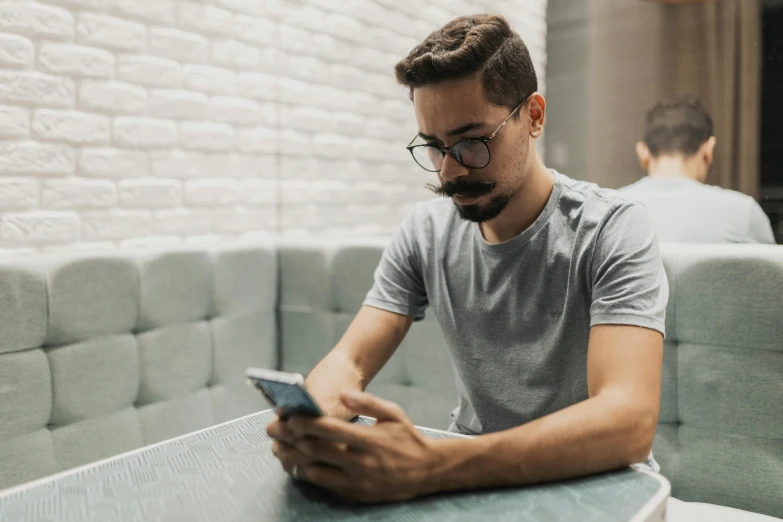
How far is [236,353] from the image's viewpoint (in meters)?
1.92

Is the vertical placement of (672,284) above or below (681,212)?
below

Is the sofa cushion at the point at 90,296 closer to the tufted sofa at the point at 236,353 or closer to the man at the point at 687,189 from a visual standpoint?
the tufted sofa at the point at 236,353

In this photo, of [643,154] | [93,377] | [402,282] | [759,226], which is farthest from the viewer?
[643,154]

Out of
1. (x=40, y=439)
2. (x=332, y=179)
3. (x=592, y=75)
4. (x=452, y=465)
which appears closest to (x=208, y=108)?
(x=332, y=179)

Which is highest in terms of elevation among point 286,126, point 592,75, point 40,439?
point 592,75

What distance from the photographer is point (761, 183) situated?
1.76 m

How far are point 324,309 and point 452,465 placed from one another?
4.02 feet

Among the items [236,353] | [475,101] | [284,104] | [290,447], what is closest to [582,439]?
[290,447]

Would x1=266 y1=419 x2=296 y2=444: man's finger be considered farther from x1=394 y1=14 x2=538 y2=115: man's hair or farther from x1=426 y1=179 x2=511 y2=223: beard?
x1=394 y1=14 x2=538 y2=115: man's hair

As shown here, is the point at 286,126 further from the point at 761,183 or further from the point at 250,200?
the point at 761,183

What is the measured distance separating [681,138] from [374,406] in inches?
58.4

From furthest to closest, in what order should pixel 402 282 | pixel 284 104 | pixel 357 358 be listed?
pixel 284 104, pixel 402 282, pixel 357 358

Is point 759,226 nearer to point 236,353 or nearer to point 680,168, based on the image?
point 680,168

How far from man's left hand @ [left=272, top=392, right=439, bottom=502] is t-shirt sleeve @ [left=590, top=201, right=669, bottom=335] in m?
0.41
